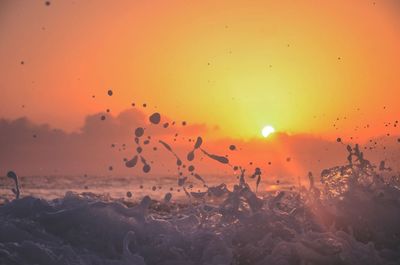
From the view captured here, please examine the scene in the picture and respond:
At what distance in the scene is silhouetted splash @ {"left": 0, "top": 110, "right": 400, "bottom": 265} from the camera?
22.3 feet

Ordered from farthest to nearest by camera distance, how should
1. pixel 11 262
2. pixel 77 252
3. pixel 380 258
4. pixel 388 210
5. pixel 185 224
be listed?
1. pixel 388 210
2. pixel 185 224
3. pixel 380 258
4. pixel 77 252
5. pixel 11 262

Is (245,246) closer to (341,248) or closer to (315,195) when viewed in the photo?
(341,248)

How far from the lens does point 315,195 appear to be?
9.96 metres

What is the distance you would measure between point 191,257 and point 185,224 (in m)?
1.16

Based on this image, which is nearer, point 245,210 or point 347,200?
point 245,210

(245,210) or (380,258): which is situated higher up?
(245,210)

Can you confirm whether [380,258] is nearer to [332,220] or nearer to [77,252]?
[332,220]

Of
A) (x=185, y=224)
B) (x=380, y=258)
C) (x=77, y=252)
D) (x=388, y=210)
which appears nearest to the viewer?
(x=77, y=252)

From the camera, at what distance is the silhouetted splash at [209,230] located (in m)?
6.79

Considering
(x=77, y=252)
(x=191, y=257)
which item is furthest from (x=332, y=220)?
(x=77, y=252)

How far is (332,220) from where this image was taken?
897cm

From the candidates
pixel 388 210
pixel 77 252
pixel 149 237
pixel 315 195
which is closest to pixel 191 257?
pixel 149 237

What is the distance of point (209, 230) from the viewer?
773 cm

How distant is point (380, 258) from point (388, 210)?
255 centimetres
